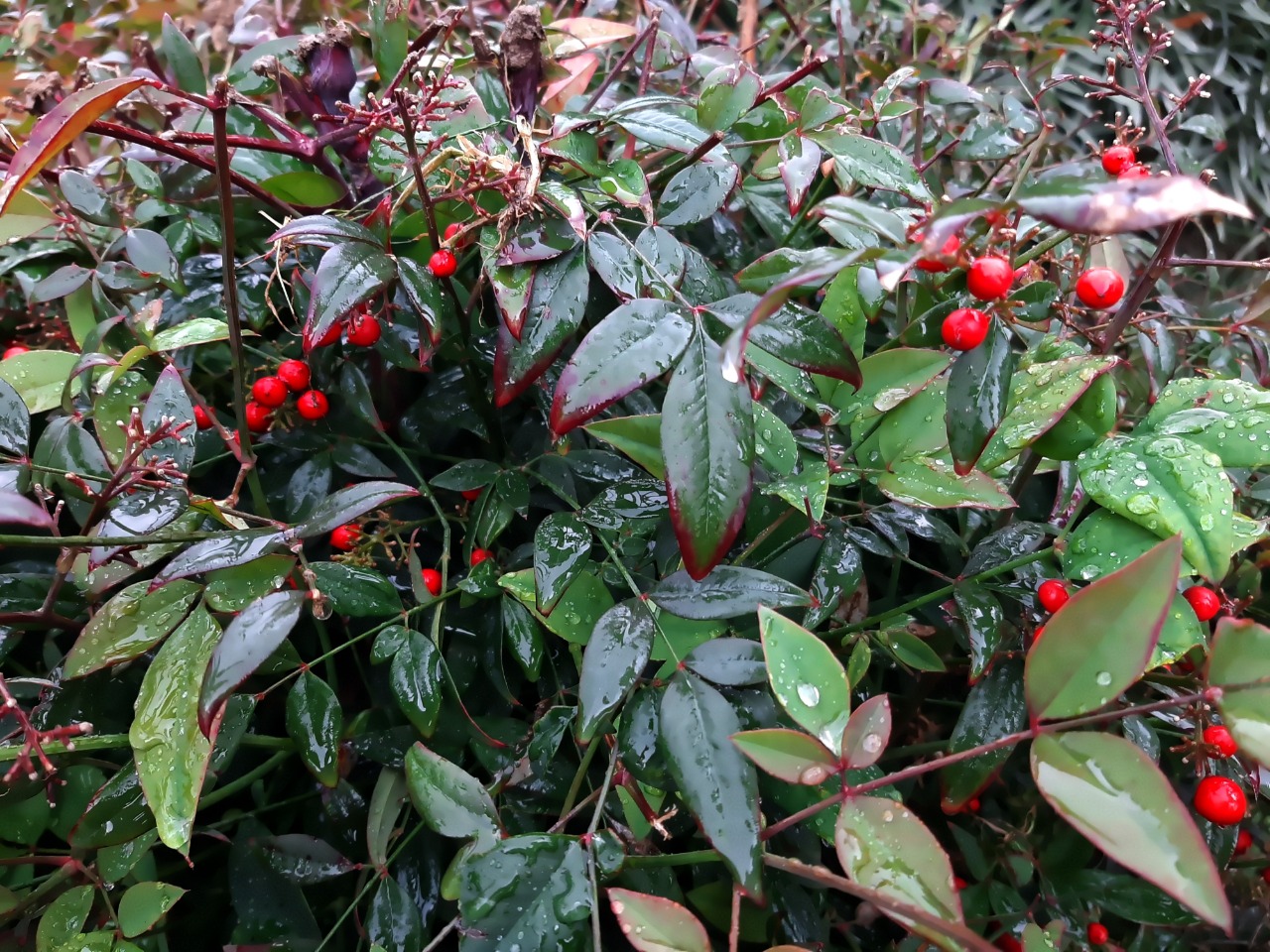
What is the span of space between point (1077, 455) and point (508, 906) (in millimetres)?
457

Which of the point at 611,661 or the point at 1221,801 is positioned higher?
the point at 611,661

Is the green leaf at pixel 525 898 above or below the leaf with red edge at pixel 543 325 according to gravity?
below

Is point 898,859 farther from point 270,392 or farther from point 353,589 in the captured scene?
point 270,392

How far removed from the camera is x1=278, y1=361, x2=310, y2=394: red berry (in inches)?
26.9

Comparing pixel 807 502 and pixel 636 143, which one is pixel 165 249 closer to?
pixel 636 143

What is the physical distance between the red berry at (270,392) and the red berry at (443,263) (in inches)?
8.0

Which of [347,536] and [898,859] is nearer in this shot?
[898,859]

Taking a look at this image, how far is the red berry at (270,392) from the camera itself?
2.23 feet

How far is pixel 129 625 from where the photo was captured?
1.76ft

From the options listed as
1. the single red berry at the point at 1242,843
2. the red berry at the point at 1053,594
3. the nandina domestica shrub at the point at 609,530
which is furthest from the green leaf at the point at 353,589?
the single red berry at the point at 1242,843

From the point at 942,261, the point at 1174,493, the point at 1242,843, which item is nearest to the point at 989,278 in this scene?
the point at 942,261

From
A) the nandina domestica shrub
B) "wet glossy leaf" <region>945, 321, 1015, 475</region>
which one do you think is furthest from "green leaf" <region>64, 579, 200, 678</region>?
"wet glossy leaf" <region>945, 321, 1015, 475</region>

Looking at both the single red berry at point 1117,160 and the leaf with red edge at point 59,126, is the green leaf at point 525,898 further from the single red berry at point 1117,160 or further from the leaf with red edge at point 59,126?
the single red berry at point 1117,160

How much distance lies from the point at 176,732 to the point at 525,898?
24 centimetres
